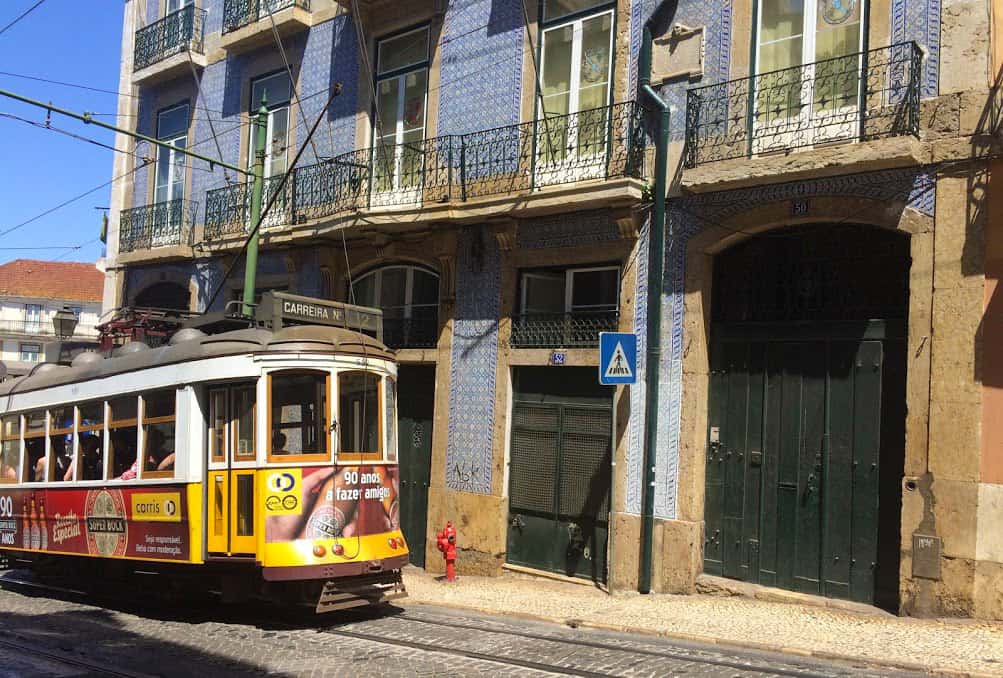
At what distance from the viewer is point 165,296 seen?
19.8 meters

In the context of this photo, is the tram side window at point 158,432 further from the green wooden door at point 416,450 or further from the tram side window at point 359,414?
the green wooden door at point 416,450

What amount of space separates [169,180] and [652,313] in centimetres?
1255

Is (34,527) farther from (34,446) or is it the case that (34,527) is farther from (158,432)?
(158,432)

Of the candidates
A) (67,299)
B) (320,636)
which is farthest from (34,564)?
(67,299)

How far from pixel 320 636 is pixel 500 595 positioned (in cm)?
273

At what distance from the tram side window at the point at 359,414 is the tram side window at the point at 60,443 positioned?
12.7 feet

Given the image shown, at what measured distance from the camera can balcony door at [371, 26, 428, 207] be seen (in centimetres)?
1423

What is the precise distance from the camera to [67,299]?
70938mm

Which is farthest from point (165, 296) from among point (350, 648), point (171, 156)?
point (350, 648)

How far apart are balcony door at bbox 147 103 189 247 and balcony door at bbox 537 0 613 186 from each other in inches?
368

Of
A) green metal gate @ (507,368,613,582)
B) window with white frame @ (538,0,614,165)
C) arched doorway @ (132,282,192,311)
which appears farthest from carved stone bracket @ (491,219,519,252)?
arched doorway @ (132,282,192,311)

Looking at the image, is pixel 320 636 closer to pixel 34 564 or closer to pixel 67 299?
pixel 34 564

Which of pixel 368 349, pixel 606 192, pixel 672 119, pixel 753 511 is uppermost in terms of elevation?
pixel 672 119

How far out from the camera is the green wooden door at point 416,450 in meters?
13.9
